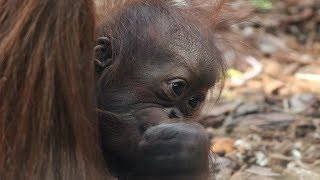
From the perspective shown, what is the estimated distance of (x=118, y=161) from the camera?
4141 millimetres

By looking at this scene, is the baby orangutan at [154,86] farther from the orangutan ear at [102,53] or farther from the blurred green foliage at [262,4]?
the blurred green foliage at [262,4]

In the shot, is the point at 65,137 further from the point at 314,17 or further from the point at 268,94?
the point at 314,17

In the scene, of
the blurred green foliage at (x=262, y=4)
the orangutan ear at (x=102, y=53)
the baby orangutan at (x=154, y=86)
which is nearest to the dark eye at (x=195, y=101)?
the baby orangutan at (x=154, y=86)

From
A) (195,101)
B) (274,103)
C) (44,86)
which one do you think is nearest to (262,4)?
(274,103)

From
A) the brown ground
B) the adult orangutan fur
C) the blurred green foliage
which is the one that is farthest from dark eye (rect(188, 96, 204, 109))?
the blurred green foliage

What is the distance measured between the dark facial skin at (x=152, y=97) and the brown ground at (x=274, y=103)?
1099mm

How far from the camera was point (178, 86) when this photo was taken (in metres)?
4.25

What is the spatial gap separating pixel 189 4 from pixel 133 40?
2.06 ft

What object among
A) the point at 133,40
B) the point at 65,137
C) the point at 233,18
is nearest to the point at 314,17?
the point at 233,18

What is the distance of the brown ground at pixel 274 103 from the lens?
18.8ft

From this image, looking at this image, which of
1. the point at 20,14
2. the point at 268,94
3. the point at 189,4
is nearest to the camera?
the point at 20,14

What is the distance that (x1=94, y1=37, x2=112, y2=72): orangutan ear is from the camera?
13.8 ft

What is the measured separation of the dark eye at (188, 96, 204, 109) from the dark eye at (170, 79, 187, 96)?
128 millimetres

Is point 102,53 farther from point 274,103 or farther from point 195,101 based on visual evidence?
point 274,103
